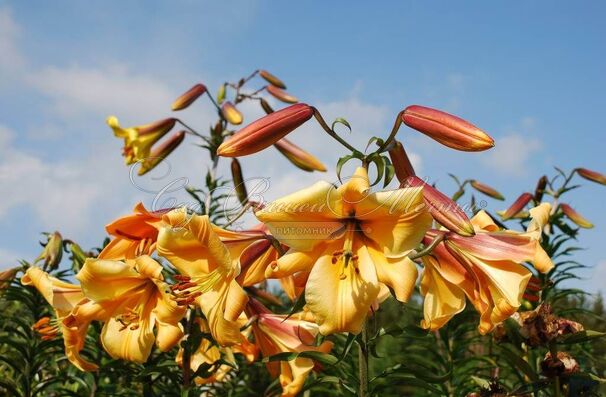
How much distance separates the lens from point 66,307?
220cm

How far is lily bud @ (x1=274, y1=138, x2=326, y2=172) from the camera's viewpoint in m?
3.25

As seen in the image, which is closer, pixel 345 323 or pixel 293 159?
pixel 345 323

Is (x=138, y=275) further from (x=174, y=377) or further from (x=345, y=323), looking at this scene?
(x=345, y=323)

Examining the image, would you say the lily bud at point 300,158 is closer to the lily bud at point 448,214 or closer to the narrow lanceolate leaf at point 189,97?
the narrow lanceolate leaf at point 189,97

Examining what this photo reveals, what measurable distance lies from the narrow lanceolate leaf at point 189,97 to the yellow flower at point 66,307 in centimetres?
218

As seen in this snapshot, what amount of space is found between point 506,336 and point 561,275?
38.8 inches

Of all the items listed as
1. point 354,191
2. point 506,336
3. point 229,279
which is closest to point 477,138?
point 354,191

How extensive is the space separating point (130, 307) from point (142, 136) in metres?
2.33

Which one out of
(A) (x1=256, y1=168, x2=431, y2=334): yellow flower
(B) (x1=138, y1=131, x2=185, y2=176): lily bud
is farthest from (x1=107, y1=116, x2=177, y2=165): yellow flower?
(A) (x1=256, y1=168, x2=431, y2=334): yellow flower

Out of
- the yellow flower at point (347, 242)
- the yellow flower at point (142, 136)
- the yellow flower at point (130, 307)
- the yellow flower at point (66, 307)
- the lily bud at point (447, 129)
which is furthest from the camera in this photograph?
the yellow flower at point (142, 136)

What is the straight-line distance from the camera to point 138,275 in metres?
1.95

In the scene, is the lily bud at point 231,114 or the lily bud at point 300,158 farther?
the lily bud at point 231,114

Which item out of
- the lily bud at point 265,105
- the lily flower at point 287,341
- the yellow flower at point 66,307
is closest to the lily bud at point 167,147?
the lily bud at point 265,105

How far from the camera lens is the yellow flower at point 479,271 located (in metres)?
1.54
